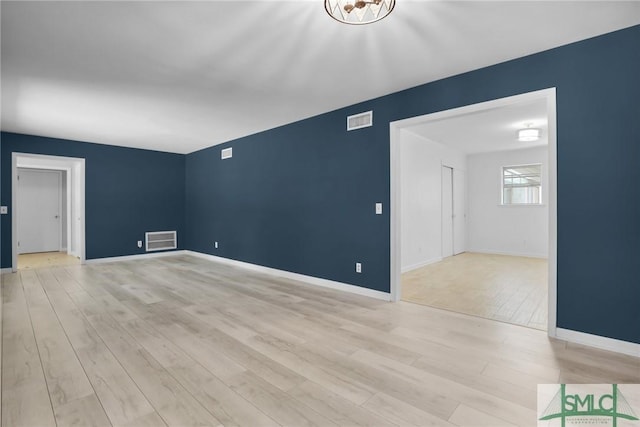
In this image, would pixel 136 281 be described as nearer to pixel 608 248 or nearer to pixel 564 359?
pixel 564 359

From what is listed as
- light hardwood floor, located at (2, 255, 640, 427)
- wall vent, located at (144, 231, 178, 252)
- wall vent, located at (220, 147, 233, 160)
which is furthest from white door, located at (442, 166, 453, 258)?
wall vent, located at (144, 231, 178, 252)

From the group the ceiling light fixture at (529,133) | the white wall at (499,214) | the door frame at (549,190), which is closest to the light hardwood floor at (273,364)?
the door frame at (549,190)

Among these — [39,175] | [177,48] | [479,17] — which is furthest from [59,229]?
[479,17]

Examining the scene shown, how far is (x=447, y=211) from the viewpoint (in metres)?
7.38

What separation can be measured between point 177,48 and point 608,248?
3.92m

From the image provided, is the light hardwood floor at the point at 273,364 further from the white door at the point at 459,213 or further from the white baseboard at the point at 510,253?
the white baseboard at the point at 510,253

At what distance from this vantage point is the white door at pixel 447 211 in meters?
7.14

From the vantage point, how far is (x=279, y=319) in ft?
10.4

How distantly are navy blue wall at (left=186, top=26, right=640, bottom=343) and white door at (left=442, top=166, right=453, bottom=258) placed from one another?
12.2ft

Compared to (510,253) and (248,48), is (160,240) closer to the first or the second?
(248,48)

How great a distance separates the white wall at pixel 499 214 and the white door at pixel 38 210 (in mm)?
10983

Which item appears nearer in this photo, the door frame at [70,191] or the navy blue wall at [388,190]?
the navy blue wall at [388,190]

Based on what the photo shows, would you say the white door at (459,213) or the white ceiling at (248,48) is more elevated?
the white ceiling at (248,48)

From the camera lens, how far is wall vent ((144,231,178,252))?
7172 millimetres
